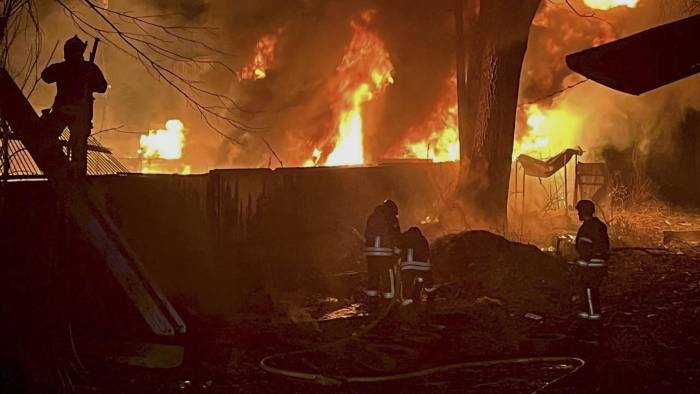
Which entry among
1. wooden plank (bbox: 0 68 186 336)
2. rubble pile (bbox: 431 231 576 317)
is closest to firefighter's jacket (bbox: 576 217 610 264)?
rubble pile (bbox: 431 231 576 317)

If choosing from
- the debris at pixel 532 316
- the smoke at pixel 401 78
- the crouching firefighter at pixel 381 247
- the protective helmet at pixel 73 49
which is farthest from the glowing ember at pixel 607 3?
the protective helmet at pixel 73 49

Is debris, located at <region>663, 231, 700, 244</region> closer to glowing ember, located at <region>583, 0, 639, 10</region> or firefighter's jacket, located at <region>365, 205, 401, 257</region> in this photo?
glowing ember, located at <region>583, 0, 639, 10</region>

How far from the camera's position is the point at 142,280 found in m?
6.77

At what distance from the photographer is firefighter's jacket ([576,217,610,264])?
338 inches

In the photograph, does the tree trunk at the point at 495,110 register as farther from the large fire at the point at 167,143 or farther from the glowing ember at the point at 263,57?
the large fire at the point at 167,143

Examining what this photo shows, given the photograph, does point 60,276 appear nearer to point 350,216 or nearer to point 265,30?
point 350,216

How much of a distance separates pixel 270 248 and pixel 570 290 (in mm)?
5380

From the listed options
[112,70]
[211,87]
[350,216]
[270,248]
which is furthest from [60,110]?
[112,70]

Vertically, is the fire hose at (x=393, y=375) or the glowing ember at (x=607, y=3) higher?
A: the glowing ember at (x=607, y=3)

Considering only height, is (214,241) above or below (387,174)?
below

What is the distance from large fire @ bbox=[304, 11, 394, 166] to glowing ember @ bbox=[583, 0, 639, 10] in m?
6.79

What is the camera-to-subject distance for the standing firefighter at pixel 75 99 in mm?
6602

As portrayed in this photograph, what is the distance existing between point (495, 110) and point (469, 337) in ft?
24.0

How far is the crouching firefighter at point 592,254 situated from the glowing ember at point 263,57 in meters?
18.0
